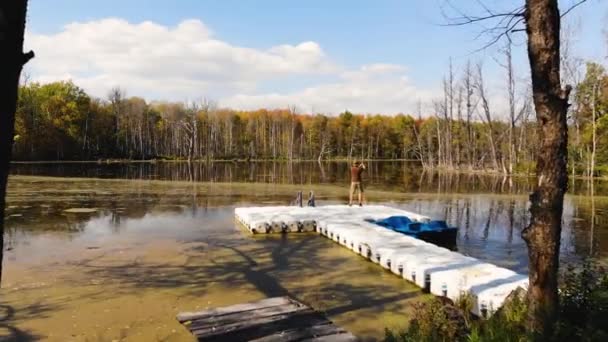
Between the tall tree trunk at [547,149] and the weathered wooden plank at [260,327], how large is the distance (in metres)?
2.71

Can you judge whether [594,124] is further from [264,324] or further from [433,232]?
[264,324]

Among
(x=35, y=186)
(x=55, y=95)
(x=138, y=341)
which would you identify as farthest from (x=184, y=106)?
(x=138, y=341)

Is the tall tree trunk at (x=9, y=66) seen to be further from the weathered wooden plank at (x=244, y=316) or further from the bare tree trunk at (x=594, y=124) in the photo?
the bare tree trunk at (x=594, y=124)

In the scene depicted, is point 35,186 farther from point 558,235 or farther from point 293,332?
point 558,235

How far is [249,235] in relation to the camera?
14.4 metres

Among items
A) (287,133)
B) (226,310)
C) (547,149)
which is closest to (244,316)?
(226,310)

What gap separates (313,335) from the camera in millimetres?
5684

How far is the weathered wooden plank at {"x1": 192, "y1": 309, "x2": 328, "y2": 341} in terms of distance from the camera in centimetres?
573

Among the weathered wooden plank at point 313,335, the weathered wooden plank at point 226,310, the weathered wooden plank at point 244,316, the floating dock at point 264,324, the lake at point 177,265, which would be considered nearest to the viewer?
the weathered wooden plank at point 313,335

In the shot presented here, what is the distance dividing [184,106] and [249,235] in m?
94.4

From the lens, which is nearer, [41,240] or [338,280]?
[338,280]

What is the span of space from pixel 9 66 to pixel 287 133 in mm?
102531

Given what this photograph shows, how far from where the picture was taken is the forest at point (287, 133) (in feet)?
160

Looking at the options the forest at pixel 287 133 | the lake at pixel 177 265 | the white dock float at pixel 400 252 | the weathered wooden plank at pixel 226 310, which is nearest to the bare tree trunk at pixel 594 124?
the forest at pixel 287 133
